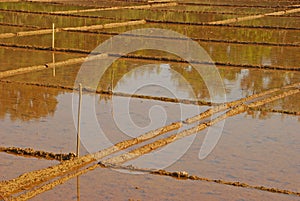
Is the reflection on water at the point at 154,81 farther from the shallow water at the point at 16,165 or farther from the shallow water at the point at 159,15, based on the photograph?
the shallow water at the point at 159,15

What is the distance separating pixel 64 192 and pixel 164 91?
4.52 m

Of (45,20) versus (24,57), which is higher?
(45,20)

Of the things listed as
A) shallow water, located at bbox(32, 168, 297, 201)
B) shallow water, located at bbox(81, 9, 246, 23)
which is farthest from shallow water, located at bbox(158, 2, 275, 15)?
shallow water, located at bbox(32, 168, 297, 201)

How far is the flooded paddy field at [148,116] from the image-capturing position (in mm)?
5723

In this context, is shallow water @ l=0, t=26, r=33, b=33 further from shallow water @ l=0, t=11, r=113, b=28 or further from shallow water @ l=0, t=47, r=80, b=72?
shallow water @ l=0, t=47, r=80, b=72

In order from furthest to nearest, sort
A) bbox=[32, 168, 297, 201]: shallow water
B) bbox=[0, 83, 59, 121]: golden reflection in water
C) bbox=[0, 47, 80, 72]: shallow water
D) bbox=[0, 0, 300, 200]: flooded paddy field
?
bbox=[0, 47, 80, 72]: shallow water → bbox=[0, 83, 59, 121]: golden reflection in water → bbox=[0, 0, 300, 200]: flooded paddy field → bbox=[32, 168, 297, 201]: shallow water

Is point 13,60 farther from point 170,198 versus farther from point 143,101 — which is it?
point 170,198

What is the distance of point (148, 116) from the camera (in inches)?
316

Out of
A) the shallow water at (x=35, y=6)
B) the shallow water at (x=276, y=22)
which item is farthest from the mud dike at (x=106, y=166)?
the shallow water at (x=35, y=6)

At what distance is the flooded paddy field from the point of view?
18.8 feet

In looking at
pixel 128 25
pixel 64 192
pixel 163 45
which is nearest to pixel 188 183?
pixel 64 192

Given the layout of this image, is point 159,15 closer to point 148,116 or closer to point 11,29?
point 11,29

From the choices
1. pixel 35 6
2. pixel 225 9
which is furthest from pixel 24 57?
pixel 225 9

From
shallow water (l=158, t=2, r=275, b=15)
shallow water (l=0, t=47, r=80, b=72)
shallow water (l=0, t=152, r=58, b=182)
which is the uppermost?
shallow water (l=158, t=2, r=275, b=15)
